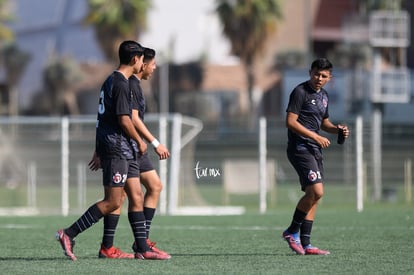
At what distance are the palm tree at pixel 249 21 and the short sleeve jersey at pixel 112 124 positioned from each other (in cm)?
4245

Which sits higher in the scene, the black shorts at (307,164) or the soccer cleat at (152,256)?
the black shorts at (307,164)

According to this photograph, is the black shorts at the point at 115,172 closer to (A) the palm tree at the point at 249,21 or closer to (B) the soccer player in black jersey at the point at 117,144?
(B) the soccer player in black jersey at the point at 117,144

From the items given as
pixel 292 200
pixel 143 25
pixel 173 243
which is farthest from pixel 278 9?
pixel 173 243

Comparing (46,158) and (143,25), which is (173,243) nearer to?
(46,158)

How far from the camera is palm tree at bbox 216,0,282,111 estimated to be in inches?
2100

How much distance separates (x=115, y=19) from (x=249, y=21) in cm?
629

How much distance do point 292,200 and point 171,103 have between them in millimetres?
28743

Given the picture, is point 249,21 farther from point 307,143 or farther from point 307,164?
point 307,164

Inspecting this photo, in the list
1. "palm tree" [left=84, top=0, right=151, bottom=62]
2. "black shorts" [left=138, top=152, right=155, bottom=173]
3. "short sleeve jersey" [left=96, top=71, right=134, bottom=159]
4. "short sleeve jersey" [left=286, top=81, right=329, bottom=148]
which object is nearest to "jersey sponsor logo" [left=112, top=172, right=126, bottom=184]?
"short sleeve jersey" [left=96, top=71, right=134, bottom=159]

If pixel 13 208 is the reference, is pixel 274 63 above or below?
above

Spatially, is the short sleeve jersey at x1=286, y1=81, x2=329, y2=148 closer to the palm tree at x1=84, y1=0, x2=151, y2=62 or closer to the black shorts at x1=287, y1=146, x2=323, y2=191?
the black shorts at x1=287, y1=146, x2=323, y2=191

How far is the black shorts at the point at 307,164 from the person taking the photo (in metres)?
11.7

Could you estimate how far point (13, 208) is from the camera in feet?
85.7

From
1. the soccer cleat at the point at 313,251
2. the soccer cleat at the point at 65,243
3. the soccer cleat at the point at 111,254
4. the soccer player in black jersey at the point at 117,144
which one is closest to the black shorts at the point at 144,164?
the soccer player in black jersey at the point at 117,144
